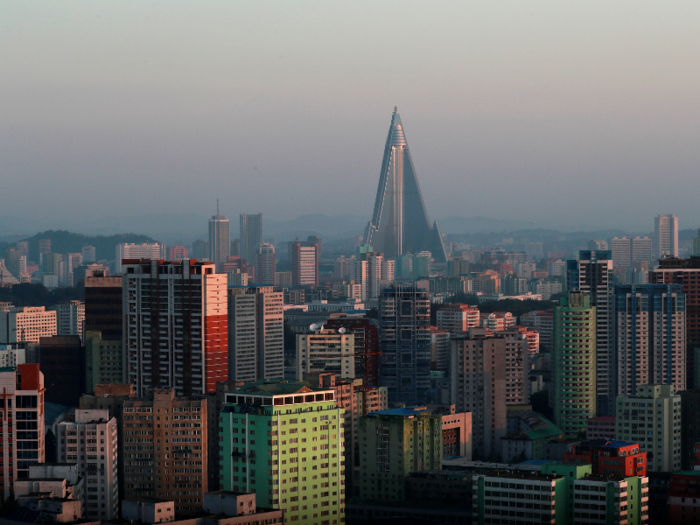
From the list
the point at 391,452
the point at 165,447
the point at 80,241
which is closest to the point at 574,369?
the point at 391,452

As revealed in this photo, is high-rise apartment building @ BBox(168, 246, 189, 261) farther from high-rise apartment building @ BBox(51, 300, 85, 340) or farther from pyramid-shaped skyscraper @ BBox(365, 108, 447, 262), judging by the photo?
high-rise apartment building @ BBox(51, 300, 85, 340)

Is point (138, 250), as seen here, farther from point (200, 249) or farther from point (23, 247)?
point (23, 247)

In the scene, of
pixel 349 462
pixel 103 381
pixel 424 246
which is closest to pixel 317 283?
pixel 424 246

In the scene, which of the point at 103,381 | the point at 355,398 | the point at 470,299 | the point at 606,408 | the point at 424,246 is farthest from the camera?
the point at 424,246

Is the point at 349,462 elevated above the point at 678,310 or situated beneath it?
situated beneath

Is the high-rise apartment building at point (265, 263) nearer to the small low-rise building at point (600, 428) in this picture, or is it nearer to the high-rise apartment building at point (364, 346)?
the high-rise apartment building at point (364, 346)

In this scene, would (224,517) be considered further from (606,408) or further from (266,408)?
(606,408)

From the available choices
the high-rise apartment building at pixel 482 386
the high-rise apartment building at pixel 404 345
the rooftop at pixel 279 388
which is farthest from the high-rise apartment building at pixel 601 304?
the rooftop at pixel 279 388
